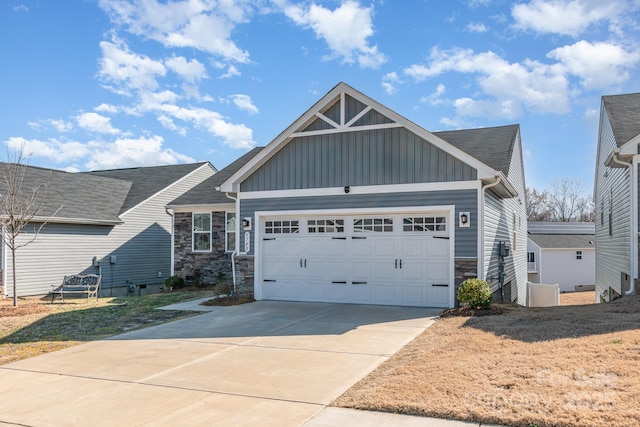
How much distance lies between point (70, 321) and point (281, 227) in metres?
5.47

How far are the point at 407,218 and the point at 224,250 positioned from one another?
334 inches

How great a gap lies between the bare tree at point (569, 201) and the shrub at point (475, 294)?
47.2m

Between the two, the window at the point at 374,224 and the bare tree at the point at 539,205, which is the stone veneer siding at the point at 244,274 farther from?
the bare tree at the point at 539,205

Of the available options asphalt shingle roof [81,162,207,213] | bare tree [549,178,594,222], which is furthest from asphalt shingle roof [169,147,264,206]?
bare tree [549,178,594,222]

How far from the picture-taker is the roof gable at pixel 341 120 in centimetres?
1224

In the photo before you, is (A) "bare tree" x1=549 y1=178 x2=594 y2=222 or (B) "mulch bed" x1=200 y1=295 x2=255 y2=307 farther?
(A) "bare tree" x1=549 y1=178 x2=594 y2=222

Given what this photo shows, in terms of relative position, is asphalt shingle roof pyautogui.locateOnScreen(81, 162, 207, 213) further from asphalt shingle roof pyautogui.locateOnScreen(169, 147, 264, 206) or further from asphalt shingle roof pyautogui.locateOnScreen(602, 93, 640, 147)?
asphalt shingle roof pyautogui.locateOnScreen(602, 93, 640, 147)

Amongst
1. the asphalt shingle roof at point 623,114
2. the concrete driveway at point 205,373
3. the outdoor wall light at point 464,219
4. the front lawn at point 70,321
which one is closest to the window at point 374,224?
the outdoor wall light at point 464,219

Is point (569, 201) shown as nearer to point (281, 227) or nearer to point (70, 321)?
point (281, 227)

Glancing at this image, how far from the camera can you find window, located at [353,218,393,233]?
12.5 m

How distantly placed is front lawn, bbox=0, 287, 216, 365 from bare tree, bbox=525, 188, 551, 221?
153 ft

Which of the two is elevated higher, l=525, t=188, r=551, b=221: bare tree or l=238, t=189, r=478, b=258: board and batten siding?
l=525, t=188, r=551, b=221: bare tree

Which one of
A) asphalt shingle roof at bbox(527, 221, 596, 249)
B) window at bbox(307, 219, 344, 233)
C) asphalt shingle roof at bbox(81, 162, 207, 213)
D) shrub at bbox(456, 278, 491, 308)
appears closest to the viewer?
shrub at bbox(456, 278, 491, 308)

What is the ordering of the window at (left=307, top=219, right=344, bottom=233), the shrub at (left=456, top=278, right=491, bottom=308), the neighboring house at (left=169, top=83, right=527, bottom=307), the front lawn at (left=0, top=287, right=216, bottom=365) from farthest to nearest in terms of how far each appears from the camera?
the window at (left=307, top=219, right=344, bottom=233)
the neighboring house at (left=169, top=83, right=527, bottom=307)
the shrub at (left=456, top=278, right=491, bottom=308)
the front lawn at (left=0, top=287, right=216, bottom=365)
